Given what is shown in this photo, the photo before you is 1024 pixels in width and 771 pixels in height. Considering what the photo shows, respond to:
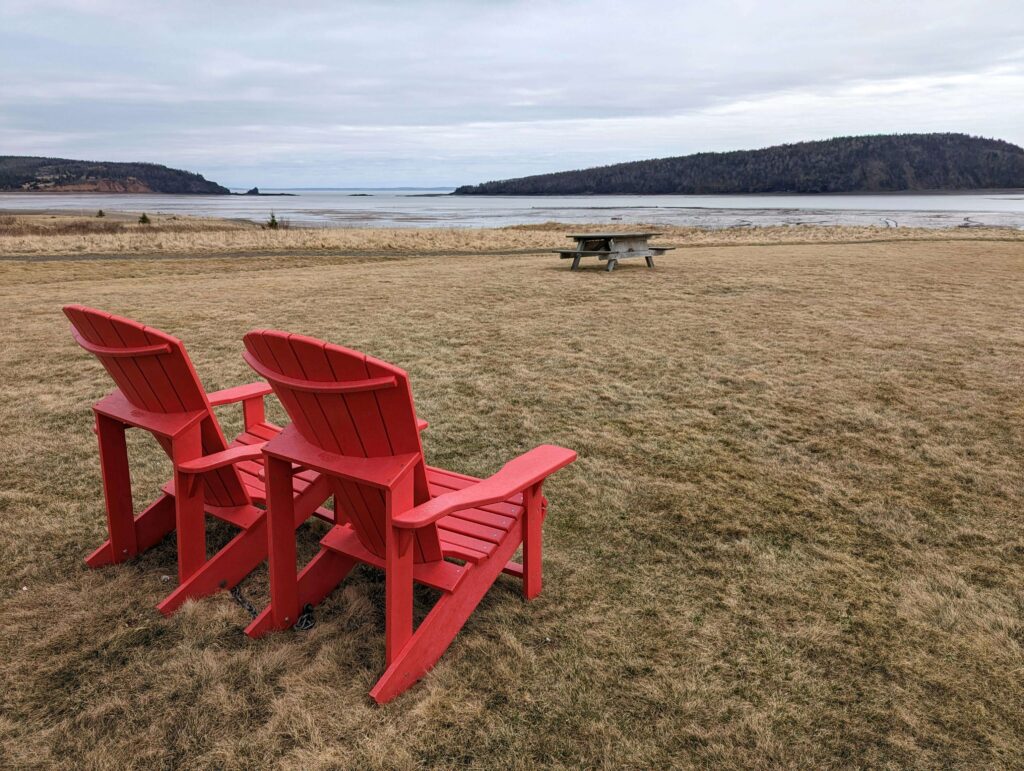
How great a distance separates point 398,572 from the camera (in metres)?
2.28

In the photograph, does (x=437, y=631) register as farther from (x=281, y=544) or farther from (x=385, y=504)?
(x=281, y=544)

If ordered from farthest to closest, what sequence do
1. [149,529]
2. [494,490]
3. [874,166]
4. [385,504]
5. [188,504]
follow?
[874,166] < [149,529] < [188,504] < [494,490] < [385,504]

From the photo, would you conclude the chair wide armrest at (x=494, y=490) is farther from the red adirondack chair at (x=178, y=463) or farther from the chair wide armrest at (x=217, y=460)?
the chair wide armrest at (x=217, y=460)

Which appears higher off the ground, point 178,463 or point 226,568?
point 178,463

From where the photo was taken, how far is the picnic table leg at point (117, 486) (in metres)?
3.02

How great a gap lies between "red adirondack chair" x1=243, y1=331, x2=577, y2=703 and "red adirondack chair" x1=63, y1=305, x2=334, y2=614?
9.4 inches

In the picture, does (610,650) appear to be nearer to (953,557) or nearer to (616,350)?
(953,557)

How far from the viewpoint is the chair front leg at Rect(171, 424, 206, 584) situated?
271 cm

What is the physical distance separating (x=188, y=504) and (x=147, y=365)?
0.60 meters

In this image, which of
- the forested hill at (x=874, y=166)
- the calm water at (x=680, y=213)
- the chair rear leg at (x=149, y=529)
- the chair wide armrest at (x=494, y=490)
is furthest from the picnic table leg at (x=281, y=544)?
the forested hill at (x=874, y=166)

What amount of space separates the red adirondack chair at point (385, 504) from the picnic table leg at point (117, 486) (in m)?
1.00

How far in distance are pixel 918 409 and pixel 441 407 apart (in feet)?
12.1

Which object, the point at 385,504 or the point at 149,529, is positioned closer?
the point at 385,504

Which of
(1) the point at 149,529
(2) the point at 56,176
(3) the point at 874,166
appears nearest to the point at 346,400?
(1) the point at 149,529
